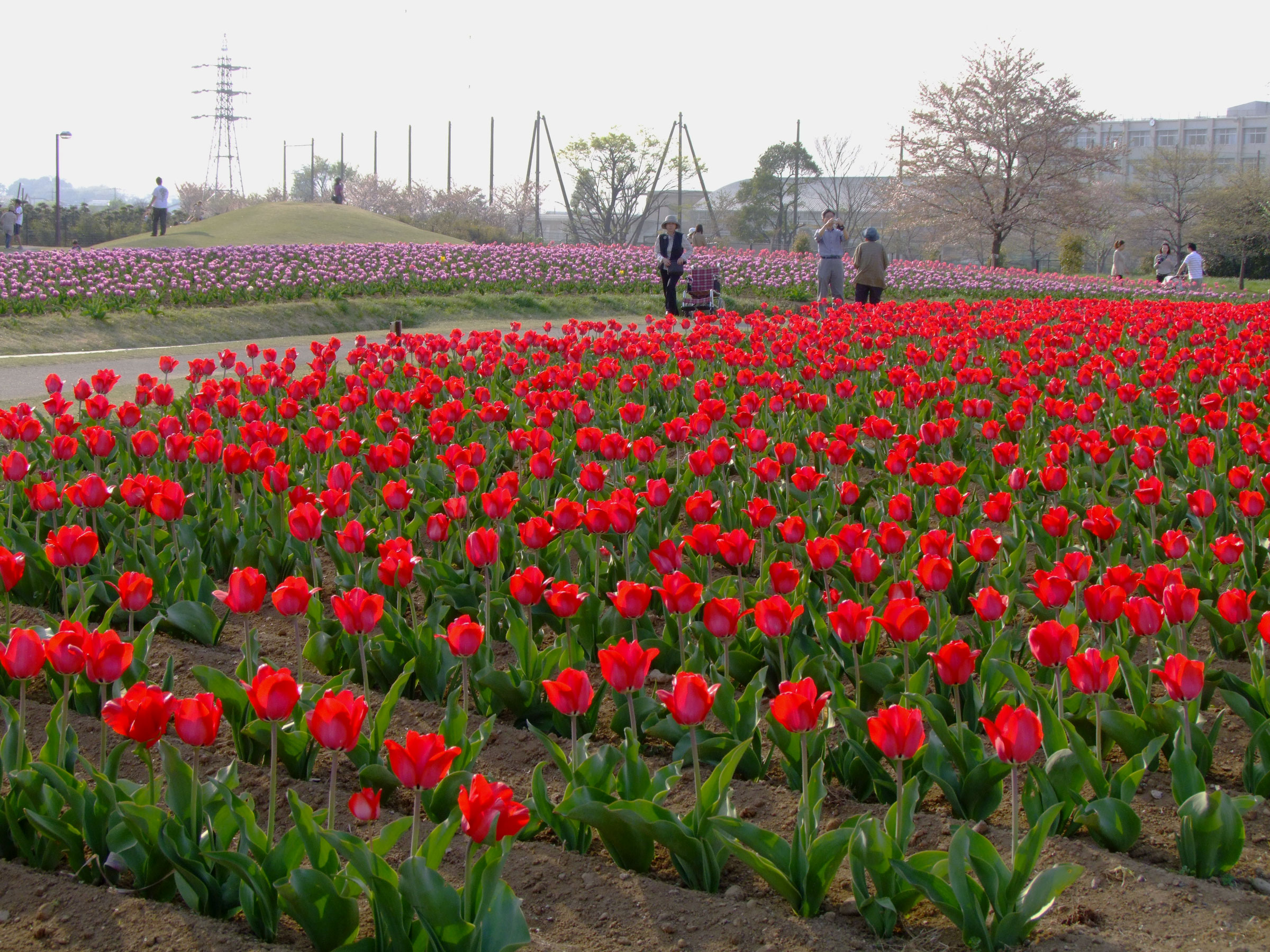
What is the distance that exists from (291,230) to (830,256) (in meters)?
26.7

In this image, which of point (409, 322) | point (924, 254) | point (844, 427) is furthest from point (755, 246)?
point (844, 427)

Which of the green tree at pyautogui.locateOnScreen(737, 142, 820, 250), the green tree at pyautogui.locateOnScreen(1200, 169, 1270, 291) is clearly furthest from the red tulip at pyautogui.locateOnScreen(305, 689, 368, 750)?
the green tree at pyautogui.locateOnScreen(737, 142, 820, 250)

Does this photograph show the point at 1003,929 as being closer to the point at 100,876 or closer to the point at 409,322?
the point at 100,876

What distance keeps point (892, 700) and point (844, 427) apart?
2330 mm

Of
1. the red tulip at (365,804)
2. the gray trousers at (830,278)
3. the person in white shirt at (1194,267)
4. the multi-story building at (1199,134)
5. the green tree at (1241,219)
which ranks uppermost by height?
the multi-story building at (1199,134)

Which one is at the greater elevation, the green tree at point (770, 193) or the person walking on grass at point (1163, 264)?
the green tree at point (770, 193)

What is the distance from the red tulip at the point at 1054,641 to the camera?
2.86 meters

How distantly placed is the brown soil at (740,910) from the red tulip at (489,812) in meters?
0.47

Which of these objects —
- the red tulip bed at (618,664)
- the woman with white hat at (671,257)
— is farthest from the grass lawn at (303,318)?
the red tulip bed at (618,664)

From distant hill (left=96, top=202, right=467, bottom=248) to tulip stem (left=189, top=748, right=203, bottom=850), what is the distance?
33361mm

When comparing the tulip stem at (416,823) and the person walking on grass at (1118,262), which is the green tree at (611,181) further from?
the tulip stem at (416,823)

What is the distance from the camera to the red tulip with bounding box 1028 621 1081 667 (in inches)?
112

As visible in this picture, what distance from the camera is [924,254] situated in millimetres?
53719

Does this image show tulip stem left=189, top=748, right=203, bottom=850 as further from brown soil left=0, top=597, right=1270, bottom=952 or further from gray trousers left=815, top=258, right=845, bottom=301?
gray trousers left=815, top=258, right=845, bottom=301
